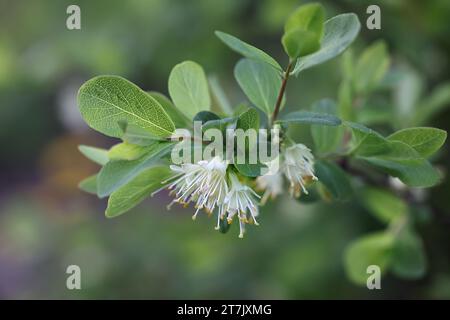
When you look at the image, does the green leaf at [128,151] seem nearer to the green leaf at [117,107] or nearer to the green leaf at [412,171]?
the green leaf at [117,107]

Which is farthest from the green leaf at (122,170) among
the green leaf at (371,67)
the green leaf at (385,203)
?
the green leaf at (385,203)

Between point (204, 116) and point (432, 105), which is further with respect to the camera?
point (432, 105)

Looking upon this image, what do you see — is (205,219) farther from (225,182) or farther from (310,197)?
(225,182)

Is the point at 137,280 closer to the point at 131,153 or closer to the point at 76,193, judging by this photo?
the point at 76,193

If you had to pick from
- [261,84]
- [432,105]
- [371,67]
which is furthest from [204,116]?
[432,105]

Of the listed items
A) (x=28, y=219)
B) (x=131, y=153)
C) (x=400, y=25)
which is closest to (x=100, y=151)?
(x=131, y=153)
